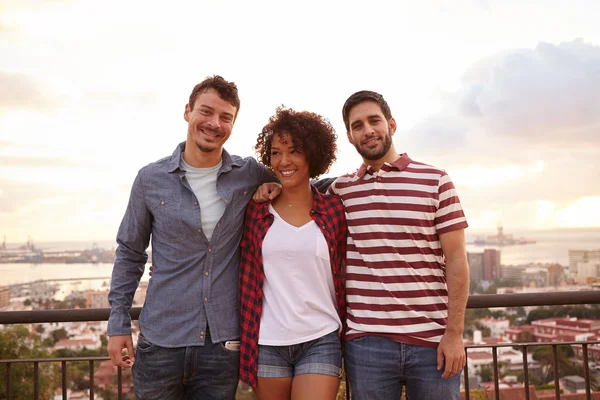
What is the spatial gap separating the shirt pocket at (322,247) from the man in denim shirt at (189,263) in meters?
0.40

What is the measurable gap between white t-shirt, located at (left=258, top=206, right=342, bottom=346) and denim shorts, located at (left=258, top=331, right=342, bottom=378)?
34 millimetres

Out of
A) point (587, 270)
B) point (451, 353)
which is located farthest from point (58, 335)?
point (587, 270)

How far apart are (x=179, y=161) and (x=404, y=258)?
3.82 ft

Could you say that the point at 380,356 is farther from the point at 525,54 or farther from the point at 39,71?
the point at 525,54

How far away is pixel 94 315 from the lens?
2.59m

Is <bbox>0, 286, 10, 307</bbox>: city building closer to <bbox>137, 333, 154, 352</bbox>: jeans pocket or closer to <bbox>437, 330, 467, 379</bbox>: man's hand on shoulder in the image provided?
<bbox>137, 333, 154, 352</bbox>: jeans pocket

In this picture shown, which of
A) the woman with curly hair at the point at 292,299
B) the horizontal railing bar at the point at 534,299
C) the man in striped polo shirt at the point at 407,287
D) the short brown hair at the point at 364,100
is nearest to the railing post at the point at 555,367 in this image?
the horizontal railing bar at the point at 534,299

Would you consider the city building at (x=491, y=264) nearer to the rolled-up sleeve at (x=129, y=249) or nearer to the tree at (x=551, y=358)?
the tree at (x=551, y=358)

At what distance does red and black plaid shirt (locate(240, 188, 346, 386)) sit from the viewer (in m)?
2.17

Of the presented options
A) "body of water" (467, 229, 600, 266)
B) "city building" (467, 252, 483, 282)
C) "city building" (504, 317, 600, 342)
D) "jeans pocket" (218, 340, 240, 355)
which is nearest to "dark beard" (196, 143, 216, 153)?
"jeans pocket" (218, 340, 240, 355)

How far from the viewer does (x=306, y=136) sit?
2410 mm

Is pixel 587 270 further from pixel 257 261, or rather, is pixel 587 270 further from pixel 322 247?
pixel 257 261

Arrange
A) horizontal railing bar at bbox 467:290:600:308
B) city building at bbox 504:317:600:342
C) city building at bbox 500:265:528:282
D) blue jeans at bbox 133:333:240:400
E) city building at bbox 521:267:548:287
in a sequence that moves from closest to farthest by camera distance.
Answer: blue jeans at bbox 133:333:240:400 < horizontal railing bar at bbox 467:290:600:308 < city building at bbox 504:317:600:342 < city building at bbox 500:265:528:282 < city building at bbox 521:267:548:287

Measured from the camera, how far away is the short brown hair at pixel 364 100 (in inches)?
93.3
